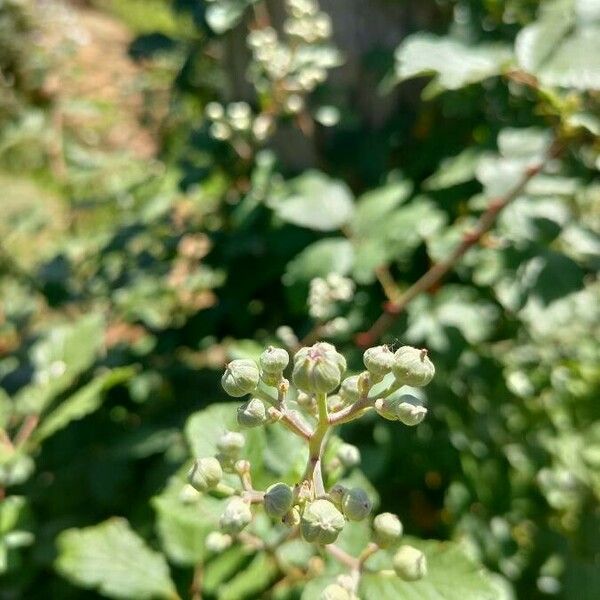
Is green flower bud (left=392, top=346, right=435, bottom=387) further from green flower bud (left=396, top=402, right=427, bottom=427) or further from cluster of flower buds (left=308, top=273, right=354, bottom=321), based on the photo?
cluster of flower buds (left=308, top=273, right=354, bottom=321)

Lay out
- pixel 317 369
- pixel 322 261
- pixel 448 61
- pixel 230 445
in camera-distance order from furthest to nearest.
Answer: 1. pixel 322 261
2. pixel 448 61
3. pixel 230 445
4. pixel 317 369

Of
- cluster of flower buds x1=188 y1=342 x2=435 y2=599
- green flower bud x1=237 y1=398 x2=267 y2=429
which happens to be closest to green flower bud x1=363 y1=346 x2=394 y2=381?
cluster of flower buds x1=188 y1=342 x2=435 y2=599

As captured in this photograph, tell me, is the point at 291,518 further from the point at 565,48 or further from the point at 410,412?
the point at 565,48

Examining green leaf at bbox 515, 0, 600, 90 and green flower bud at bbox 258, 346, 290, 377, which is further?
green leaf at bbox 515, 0, 600, 90

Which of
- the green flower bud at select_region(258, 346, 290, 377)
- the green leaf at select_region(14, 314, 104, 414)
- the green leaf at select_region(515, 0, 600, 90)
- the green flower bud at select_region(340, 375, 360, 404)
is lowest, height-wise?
the green leaf at select_region(14, 314, 104, 414)

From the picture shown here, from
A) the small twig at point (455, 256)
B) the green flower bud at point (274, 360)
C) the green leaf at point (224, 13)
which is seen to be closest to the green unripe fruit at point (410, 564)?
the green flower bud at point (274, 360)

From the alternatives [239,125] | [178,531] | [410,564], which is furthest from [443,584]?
[239,125]

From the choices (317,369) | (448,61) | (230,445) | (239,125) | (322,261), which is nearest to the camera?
(317,369)
